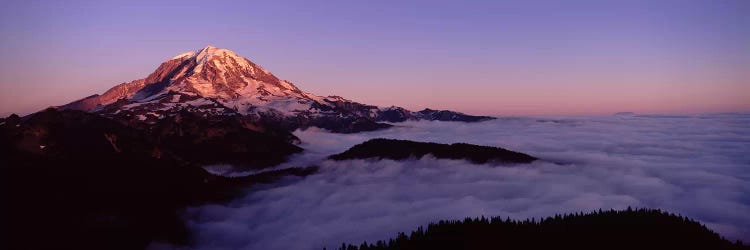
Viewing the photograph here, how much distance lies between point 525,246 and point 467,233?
75.6 ft

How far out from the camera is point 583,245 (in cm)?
17475

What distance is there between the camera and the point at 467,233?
190 metres

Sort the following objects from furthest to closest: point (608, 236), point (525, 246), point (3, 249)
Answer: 1. point (3, 249)
2. point (608, 236)
3. point (525, 246)

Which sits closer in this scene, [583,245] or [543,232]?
[583,245]

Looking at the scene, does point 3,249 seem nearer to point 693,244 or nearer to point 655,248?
point 655,248

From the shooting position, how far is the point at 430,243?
180375 mm

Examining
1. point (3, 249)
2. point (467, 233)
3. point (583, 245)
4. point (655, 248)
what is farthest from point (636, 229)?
point (3, 249)

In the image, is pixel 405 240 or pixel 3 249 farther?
pixel 3 249

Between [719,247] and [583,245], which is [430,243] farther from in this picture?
[719,247]

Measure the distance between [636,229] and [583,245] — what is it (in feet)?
122

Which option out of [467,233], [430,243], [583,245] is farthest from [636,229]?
[430,243]

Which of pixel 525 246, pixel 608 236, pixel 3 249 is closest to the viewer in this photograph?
pixel 525 246

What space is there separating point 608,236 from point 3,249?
232 metres

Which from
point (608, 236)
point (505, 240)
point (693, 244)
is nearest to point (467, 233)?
point (505, 240)
